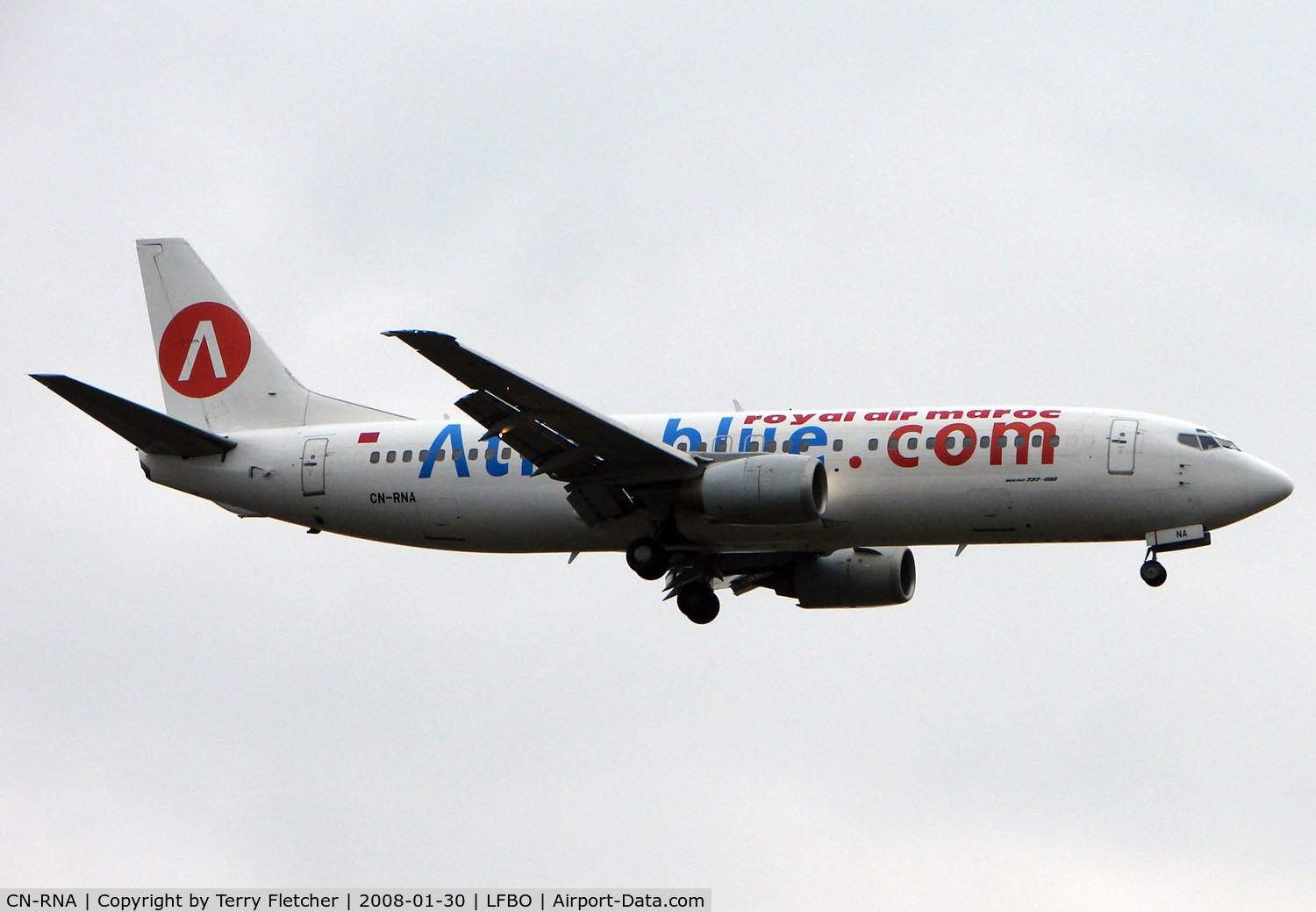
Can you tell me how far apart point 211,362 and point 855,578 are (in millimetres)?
16948

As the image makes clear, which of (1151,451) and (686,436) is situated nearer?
(1151,451)

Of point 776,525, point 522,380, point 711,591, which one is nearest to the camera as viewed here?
point 522,380

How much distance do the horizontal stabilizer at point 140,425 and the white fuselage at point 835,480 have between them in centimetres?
34

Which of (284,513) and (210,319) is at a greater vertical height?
(210,319)

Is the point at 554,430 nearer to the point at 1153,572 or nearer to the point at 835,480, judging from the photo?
the point at 835,480

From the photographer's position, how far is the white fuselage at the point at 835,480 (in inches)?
1496

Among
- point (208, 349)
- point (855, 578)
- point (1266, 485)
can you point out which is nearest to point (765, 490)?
point (855, 578)

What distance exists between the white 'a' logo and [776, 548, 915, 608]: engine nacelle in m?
15.2

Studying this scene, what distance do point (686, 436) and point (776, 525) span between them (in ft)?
11.5

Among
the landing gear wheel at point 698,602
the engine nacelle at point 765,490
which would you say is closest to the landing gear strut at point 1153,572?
the engine nacelle at point 765,490

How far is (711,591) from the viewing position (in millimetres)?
44906

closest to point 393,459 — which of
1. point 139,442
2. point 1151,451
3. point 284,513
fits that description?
point 284,513

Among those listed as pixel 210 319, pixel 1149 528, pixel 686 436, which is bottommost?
pixel 1149 528

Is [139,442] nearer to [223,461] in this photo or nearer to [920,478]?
[223,461]
